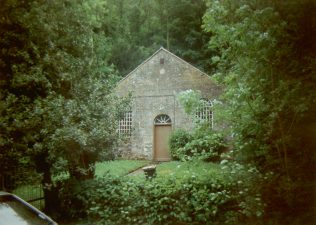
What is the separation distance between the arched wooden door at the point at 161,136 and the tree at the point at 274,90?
18176 mm

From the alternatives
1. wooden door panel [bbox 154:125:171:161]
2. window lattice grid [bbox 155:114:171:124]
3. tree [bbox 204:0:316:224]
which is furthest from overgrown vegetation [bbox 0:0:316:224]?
wooden door panel [bbox 154:125:171:161]

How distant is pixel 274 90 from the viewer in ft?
25.4

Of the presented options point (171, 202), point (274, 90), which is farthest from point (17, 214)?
Answer: point (274, 90)

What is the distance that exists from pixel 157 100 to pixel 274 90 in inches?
762

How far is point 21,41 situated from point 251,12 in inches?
274

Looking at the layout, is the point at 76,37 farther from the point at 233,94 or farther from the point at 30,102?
the point at 233,94

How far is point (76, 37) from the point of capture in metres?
11.9

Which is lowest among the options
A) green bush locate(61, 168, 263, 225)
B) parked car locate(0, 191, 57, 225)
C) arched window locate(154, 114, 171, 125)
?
green bush locate(61, 168, 263, 225)

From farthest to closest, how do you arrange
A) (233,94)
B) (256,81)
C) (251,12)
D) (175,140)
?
(175,140) < (233,94) < (256,81) < (251,12)

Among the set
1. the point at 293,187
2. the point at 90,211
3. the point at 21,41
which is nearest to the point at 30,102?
the point at 21,41

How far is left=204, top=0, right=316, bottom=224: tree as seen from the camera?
24.6 ft

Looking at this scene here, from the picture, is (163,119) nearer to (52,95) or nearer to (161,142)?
(161,142)

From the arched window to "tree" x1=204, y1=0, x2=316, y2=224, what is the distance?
59.5ft

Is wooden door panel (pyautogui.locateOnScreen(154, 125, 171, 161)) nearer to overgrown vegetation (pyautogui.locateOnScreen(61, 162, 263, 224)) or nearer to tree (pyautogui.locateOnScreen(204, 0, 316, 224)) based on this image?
overgrown vegetation (pyautogui.locateOnScreen(61, 162, 263, 224))
